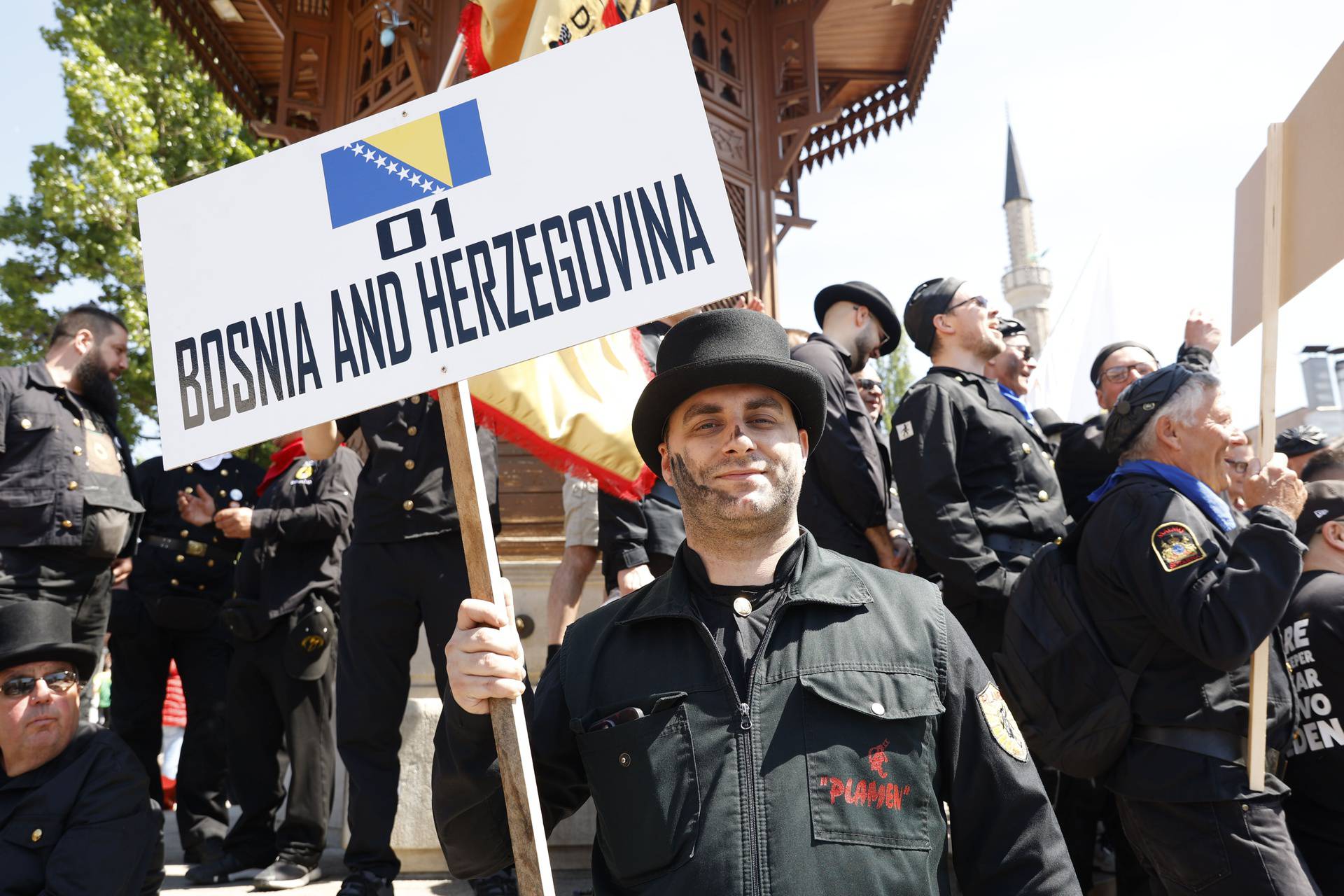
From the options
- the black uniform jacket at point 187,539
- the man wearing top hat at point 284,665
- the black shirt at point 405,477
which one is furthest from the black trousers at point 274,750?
the black shirt at point 405,477

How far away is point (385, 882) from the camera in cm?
412

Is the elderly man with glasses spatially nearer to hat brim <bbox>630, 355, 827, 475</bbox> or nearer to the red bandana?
hat brim <bbox>630, 355, 827, 475</bbox>

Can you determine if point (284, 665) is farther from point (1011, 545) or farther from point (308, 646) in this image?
point (1011, 545)

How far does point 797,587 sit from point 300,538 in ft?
12.3

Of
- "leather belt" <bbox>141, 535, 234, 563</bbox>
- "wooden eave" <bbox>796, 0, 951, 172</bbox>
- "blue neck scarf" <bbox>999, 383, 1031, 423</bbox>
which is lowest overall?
"blue neck scarf" <bbox>999, 383, 1031, 423</bbox>

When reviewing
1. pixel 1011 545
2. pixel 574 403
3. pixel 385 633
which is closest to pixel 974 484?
pixel 1011 545

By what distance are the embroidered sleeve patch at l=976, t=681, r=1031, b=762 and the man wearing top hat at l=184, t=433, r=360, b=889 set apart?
380cm

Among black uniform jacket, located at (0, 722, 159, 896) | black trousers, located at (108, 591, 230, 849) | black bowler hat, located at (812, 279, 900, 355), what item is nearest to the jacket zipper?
black uniform jacket, located at (0, 722, 159, 896)

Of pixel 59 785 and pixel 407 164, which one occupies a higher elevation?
pixel 407 164

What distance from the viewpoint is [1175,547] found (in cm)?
315

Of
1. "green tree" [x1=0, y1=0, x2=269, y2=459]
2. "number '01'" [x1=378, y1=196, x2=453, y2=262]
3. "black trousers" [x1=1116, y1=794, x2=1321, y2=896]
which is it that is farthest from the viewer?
"green tree" [x1=0, y1=0, x2=269, y2=459]

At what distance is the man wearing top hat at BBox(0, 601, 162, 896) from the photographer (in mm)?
3494

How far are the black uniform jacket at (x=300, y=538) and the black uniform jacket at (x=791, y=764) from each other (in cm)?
345

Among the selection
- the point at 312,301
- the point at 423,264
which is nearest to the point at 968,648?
the point at 423,264
